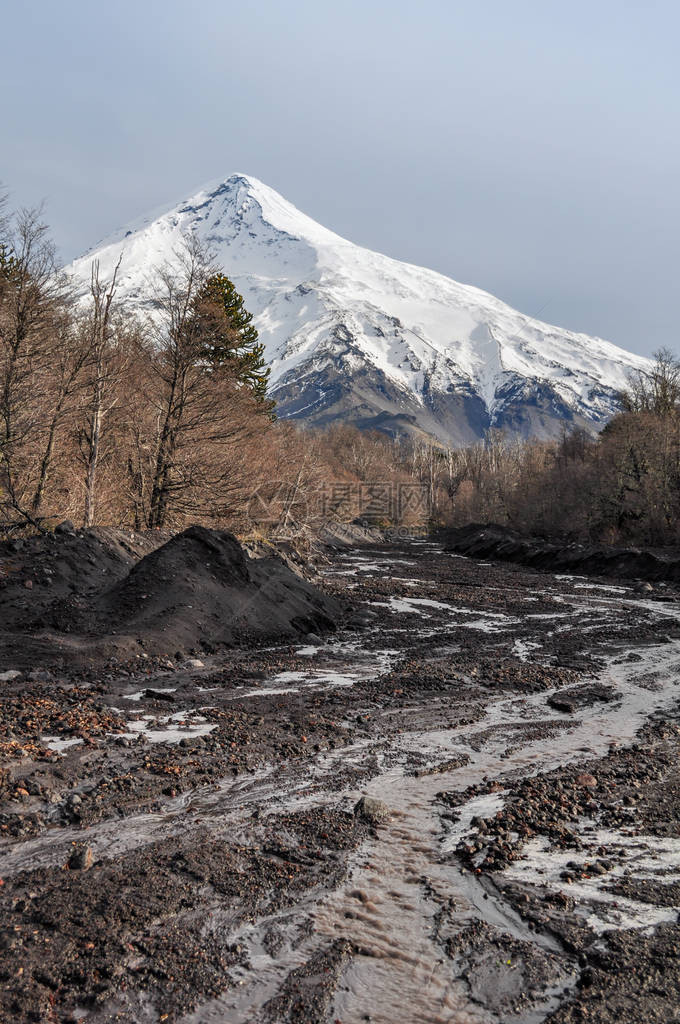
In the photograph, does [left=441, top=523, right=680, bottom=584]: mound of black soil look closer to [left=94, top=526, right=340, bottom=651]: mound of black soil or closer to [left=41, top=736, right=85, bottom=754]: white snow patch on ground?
[left=94, top=526, right=340, bottom=651]: mound of black soil

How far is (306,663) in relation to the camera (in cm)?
1268

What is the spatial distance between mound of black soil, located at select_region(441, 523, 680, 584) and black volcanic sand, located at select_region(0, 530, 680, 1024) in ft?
70.2

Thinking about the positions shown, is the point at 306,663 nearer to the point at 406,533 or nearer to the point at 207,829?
the point at 207,829

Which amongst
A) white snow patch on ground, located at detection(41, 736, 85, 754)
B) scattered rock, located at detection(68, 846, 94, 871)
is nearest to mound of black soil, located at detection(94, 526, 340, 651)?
white snow patch on ground, located at detection(41, 736, 85, 754)

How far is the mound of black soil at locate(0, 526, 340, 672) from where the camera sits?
11.9 metres

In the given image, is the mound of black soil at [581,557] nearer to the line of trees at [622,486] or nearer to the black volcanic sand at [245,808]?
the line of trees at [622,486]

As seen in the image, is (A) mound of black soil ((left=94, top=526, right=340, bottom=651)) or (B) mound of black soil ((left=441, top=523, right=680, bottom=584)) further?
(B) mound of black soil ((left=441, top=523, right=680, bottom=584))

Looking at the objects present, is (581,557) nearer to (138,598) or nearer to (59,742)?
(138,598)

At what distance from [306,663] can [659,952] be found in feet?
29.7

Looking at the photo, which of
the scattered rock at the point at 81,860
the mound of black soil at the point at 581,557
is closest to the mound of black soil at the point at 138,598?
the scattered rock at the point at 81,860

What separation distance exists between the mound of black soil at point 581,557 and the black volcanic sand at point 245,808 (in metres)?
21.4

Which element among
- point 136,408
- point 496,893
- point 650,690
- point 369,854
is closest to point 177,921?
point 369,854

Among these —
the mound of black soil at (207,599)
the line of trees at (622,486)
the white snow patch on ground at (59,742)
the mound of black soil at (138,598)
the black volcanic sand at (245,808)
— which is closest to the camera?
the black volcanic sand at (245,808)

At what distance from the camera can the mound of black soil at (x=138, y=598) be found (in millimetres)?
11859
